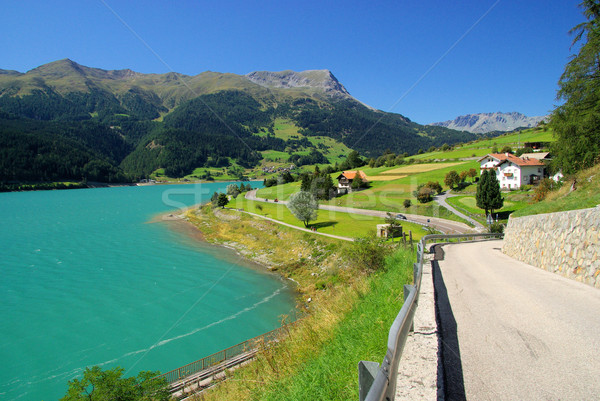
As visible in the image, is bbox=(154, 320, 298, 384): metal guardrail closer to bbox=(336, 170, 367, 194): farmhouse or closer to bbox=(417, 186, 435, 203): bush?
bbox=(417, 186, 435, 203): bush

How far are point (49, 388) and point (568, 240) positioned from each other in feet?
92.2

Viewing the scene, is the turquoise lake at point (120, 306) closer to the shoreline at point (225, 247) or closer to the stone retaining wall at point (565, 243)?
the shoreline at point (225, 247)

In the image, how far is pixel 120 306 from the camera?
96.3 ft

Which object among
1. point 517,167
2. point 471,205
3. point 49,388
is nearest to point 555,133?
point 471,205

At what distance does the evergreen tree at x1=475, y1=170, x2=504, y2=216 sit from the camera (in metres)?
45.1

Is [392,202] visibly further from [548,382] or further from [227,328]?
[548,382]

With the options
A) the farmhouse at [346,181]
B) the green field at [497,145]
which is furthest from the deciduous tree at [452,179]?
the green field at [497,145]

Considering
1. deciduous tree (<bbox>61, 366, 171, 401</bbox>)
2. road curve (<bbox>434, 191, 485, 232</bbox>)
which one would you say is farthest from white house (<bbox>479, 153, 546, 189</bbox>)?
deciduous tree (<bbox>61, 366, 171, 401</bbox>)

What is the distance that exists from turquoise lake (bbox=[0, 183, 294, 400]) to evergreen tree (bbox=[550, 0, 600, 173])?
27149 millimetres

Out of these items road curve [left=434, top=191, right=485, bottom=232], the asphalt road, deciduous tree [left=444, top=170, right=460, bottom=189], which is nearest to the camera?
the asphalt road

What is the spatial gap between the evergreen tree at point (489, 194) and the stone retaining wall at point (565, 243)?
115 ft

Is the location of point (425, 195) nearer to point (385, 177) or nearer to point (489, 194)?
point (489, 194)

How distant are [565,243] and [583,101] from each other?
2159 centimetres

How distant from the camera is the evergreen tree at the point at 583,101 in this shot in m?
21.5
